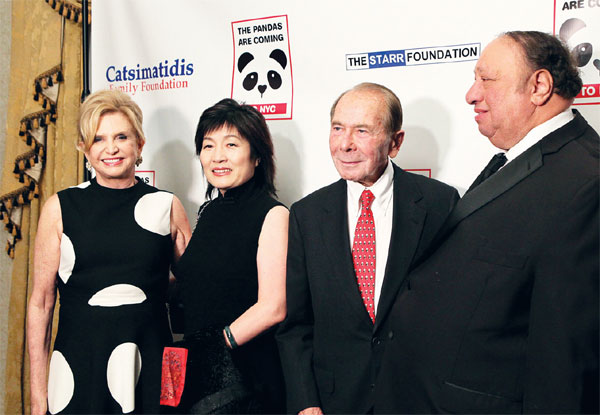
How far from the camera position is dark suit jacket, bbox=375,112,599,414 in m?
1.11

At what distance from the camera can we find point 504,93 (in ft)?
4.24

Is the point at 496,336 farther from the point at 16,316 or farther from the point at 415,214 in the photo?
the point at 16,316

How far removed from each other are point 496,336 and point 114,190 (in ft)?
4.24

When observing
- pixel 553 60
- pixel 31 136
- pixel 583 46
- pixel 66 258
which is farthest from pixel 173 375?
pixel 583 46

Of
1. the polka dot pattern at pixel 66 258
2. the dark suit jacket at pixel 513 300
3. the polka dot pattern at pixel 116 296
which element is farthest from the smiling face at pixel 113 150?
the dark suit jacket at pixel 513 300

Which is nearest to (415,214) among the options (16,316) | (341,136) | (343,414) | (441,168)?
(341,136)

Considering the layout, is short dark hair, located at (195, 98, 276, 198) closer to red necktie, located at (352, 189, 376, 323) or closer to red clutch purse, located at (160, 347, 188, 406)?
red necktie, located at (352, 189, 376, 323)

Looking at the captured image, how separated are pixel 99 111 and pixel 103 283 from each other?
56 centimetres

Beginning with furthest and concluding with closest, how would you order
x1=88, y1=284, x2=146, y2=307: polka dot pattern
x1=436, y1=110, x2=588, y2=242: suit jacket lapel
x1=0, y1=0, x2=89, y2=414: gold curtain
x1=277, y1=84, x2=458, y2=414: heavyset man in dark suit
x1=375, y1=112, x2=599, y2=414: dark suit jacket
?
1. x1=0, y1=0, x2=89, y2=414: gold curtain
2. x1=88, y1=284, x2=146, y2=307: polka dot pattern
3. x1=277, y1=84, x2=458, y2=414: heavyset man in dark suit
4. x1=436, y1=110, x2=588, y2=242: suit jacket lapel
5. x1=375, y1=112, x2=599, y2=414: dark suit jacket

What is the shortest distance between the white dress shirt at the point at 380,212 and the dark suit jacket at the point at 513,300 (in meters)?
0.20

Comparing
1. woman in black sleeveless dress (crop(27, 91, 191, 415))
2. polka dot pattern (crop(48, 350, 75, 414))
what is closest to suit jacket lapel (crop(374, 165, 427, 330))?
woman in black sleeveless dress (crop(27, 91, 191, 415))

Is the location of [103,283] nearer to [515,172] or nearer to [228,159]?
[228,159]

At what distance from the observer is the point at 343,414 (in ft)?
5.05

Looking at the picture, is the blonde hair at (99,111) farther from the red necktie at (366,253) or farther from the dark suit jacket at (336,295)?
the red necktie at (366,253)
